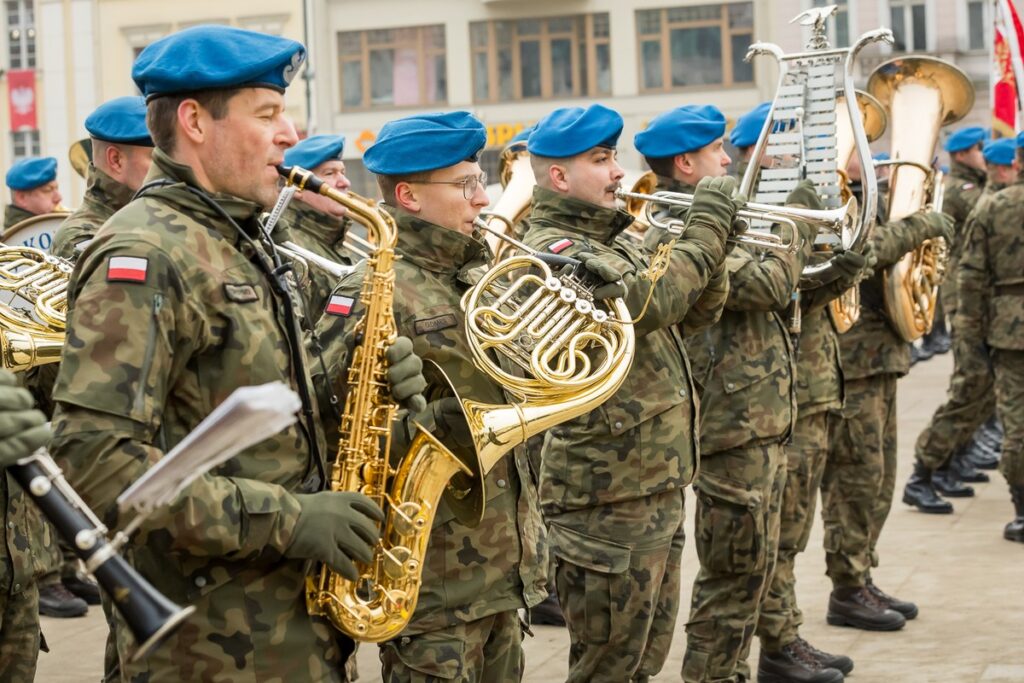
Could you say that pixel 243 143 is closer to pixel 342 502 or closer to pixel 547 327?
pixel 342 502

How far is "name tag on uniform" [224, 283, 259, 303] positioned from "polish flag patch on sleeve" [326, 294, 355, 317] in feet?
2.53

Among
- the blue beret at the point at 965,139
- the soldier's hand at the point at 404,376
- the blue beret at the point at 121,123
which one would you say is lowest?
the soldier's hand at the point at 404,376

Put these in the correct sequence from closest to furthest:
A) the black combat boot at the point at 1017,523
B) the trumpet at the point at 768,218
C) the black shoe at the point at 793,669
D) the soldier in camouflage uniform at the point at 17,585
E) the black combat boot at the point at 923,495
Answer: the soldier in camouflage uniform at the point at 17,585, the trumpet at the point at 768,218, the black shoe at the point at 793,669, the black combat boot at the point at 1017,523, the black combat boot at the point at 923,495

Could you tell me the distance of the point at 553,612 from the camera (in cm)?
784

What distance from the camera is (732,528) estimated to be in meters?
6.06

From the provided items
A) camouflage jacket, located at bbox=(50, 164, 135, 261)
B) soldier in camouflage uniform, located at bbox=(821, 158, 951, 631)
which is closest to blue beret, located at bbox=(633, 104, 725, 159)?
soldier in camouflage uniform, located at bbox=(821, 158, 951, 631)

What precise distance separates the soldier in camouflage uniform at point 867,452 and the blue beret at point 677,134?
1.21 metres

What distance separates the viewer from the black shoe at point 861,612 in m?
7.42

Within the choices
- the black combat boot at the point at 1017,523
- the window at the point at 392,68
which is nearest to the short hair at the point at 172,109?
the black combat boot at the point at 1017,523

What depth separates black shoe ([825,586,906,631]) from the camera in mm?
7422

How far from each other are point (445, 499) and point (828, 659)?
3.16 m

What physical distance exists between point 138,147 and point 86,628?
3123mm

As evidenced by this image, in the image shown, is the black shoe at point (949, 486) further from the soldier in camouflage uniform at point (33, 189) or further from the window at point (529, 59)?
the window at point (529, 59)

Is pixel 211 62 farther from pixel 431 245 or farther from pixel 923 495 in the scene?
pixel 923 495
